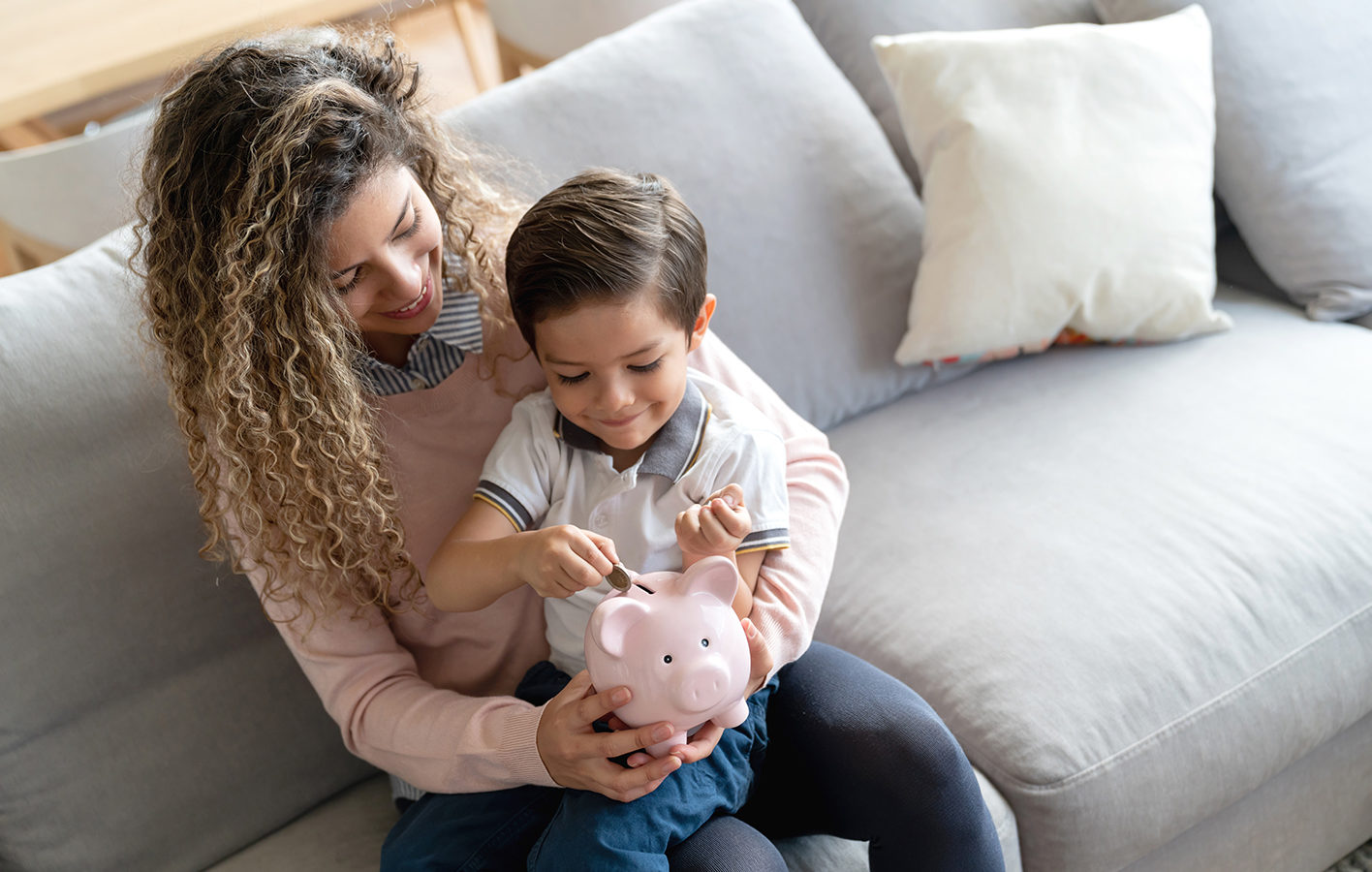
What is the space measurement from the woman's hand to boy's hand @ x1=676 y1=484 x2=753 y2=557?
0.46 feet

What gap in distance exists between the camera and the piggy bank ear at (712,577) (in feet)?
3.03

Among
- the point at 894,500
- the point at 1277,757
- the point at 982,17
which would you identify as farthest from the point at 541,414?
the point at 982,17

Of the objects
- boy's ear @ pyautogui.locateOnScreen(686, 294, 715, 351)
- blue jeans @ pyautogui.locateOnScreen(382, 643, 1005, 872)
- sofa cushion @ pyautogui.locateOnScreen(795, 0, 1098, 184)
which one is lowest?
blue jeans @ pyautogui.locateOnScreen(382, 643, 1005, 872)

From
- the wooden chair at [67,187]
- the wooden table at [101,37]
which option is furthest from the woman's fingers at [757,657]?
the wooden table at [101,37]

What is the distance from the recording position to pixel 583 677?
1.00 metres

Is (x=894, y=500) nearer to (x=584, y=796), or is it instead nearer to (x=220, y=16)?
(x=584, y=796)

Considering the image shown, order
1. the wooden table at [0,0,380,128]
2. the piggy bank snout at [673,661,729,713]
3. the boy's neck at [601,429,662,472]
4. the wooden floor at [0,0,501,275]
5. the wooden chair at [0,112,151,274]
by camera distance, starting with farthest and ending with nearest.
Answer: the wooden table at [0,0,380,128]
the wooden chair at [0,112,151,274]
the wooden floor at [0,0,501,275]
the boy's neck at [601,429,662,472]
the piggy bank snout at [673,661,729,713]

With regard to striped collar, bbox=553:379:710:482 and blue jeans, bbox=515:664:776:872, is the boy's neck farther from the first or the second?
blue jeans, bbox=515:664:776:872

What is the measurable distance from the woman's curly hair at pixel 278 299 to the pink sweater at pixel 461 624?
0.17 ft

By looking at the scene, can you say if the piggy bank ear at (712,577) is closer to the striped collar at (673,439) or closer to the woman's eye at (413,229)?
the striped collar at (673,439)

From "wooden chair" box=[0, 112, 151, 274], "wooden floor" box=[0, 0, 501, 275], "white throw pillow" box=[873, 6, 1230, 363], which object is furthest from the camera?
"wooden chair" box=[0, 112, 151, 274]

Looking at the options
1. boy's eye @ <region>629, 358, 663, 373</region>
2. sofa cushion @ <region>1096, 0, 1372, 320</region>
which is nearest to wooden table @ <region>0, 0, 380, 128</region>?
boy's eye @ <region>629, 358, 663, 373</region>

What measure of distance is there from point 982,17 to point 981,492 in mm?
827

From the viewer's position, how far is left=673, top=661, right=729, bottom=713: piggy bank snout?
894 mm
